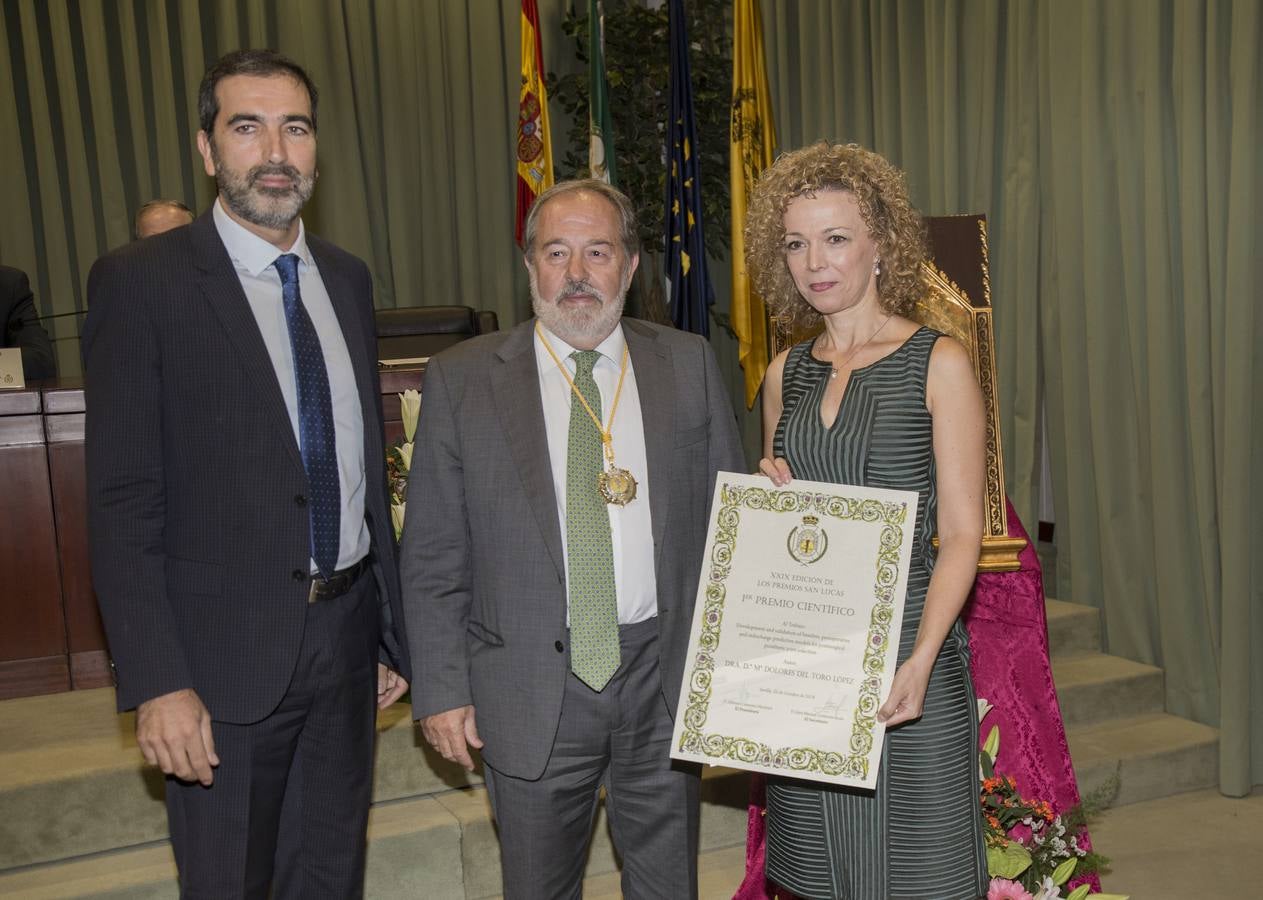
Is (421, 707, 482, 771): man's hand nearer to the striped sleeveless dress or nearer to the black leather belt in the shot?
the black leather belt

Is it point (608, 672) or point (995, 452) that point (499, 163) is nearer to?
point (995, 452)

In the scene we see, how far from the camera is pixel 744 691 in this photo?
6.06 ft

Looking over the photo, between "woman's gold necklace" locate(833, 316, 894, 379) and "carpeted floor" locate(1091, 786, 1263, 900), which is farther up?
"woman's gold necklace" locate(833, 316, 894, 379)

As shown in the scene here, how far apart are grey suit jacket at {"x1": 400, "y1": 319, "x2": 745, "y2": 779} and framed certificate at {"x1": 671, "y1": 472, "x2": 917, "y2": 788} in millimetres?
129

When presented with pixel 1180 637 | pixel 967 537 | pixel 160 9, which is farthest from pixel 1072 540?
pixel 160 9

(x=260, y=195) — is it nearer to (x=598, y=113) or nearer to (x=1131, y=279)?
(x=1131, y=279)

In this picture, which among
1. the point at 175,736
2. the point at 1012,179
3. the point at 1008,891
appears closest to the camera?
the point at 175,736

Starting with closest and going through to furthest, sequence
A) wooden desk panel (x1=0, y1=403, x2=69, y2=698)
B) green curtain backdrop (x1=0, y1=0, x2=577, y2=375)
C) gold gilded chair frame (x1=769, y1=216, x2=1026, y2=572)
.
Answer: gold gilded chair frame (x1=769, y1=216, x2=1026, y2=572)
wooden desk panel (x1=0, y1=403, x2=69, y2=698)
green curtain backdrop (x1=0, y1=0, x2=577, y2=375)

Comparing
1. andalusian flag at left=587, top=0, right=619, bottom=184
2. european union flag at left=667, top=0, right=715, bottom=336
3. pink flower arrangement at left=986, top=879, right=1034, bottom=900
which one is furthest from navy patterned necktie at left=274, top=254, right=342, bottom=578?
andalusian flag at left=587, top=0, right=619, bottom=184

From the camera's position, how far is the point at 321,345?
193cm

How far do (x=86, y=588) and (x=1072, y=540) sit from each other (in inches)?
147

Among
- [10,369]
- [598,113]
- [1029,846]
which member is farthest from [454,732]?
[598,113]

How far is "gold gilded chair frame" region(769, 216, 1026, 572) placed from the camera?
10.0ft

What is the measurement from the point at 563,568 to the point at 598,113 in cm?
446
